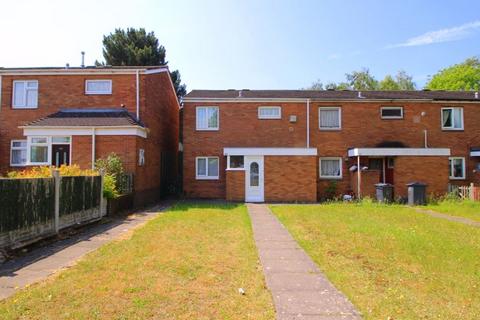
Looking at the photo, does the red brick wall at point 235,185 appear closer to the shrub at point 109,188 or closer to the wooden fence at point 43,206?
the shrub at point 109,188

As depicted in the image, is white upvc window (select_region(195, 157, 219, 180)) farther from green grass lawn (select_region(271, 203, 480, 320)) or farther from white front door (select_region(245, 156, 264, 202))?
green grass lawn (select_region(271, 203, 480, 320))

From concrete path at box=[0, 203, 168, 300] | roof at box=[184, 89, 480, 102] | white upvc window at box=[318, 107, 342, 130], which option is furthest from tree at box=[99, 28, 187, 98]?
concrete path at box=[0, 203, 168, 300]

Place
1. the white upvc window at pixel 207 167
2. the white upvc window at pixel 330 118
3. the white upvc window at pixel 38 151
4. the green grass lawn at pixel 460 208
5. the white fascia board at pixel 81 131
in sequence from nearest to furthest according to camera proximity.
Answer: the green grass lawn at pixel 460 208
the white fascia board at pixel 81 131
the white upvc window at pixel 38 151
the white upvc window at pixel 207 167
the white upvc window at pixel 330 118

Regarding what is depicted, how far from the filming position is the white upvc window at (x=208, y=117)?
946 inches

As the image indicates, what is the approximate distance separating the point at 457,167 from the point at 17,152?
79.6 feet

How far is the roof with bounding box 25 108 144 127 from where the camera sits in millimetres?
18656

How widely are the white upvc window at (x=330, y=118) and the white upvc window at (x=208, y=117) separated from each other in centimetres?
603

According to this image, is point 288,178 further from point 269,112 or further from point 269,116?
point 269,112

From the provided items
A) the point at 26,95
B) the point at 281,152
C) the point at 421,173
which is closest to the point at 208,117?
the point at 281,152

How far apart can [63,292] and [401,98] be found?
73.7 ft

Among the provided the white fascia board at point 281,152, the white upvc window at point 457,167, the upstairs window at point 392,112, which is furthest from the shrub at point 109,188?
the white upvc window at point 457,167

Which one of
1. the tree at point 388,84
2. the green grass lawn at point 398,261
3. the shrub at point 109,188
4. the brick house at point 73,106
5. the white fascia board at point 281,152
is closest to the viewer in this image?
the green grass lawn at point 398,261

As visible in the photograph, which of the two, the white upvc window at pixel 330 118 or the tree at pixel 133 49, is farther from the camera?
the tree at pixel 133 49

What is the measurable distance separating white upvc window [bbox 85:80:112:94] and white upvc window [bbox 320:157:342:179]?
1232 cm
